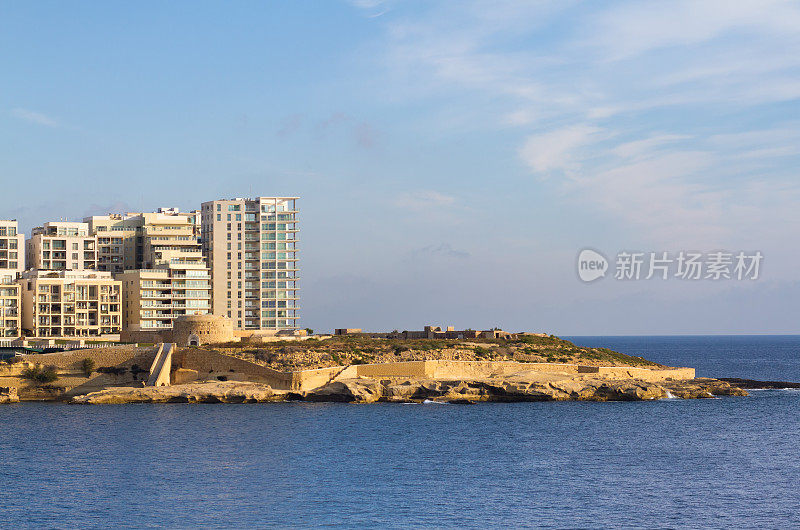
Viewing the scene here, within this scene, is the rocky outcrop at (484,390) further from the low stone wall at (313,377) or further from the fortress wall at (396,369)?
Answer: the fortress wall at (396,369)

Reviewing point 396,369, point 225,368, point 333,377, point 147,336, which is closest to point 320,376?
point 333,377

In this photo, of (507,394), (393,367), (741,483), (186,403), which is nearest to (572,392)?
(507,394)

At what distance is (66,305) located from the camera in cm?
11781

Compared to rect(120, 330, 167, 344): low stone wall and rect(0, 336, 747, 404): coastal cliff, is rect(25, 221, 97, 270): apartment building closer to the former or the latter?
rect(120, 330, 167, 344): low stone wall

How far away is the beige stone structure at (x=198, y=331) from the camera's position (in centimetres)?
10112

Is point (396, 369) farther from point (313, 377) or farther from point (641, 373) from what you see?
point (641, 373)

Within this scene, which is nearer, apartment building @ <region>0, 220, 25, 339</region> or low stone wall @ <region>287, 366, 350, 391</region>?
low stone wall @ <region>287, 366, 350, 391</region>

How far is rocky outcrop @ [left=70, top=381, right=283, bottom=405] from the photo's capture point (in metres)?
87.8

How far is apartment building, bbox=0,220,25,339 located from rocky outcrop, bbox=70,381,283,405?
1154 inches

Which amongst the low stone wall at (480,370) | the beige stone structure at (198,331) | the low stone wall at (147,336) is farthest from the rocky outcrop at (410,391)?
the low stone wall at (147,336)

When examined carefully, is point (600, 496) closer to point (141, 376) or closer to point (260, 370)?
point (260, 370)

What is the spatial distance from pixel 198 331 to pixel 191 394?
14282mm

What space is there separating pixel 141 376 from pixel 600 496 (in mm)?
57302

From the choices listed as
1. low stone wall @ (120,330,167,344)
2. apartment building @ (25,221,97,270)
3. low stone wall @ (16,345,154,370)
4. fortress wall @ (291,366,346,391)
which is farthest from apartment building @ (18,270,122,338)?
fortress wall @ (291,366,346,391)
